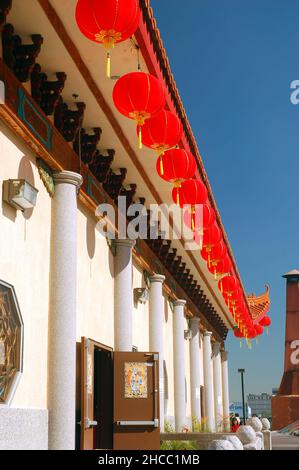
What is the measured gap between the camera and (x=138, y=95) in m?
8.07

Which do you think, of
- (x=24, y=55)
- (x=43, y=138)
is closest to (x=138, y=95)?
(x=24, y=55)

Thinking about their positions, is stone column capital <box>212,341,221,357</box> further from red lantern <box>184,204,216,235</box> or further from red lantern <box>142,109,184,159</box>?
red lantern <box>142,109,184,159</box>

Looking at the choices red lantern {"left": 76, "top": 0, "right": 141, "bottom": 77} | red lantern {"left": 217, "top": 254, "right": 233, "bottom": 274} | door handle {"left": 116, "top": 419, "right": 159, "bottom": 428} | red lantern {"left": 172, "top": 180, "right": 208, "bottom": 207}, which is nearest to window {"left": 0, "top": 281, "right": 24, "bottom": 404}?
red lantern {"left": 76, "top": 0, "right": 141, "bottom": 77}

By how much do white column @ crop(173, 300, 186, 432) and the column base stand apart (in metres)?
22.7

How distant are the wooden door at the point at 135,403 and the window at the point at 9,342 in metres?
4.20

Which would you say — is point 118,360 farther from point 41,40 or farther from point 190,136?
point 41,40

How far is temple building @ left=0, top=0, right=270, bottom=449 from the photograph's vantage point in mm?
8047

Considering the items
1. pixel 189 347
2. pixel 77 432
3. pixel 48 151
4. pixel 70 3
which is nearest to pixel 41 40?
pixel 70 3

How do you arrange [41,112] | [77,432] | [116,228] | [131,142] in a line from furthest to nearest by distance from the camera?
[116,228], [131,142], [77,432], [41,112]

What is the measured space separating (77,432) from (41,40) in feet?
18.6

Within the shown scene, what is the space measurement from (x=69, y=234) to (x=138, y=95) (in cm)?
240

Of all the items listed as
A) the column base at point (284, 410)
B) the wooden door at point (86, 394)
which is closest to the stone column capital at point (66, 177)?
the wooden door at point (86, 394)

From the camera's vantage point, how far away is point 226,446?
7027mm

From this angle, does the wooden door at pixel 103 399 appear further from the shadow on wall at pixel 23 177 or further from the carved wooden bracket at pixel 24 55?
the carved wooden bracket at pixel 24 55
